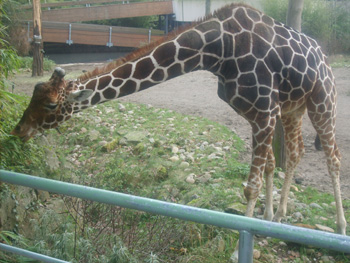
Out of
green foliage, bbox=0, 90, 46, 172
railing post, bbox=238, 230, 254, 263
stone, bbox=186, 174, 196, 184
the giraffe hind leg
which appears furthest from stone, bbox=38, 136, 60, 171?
railing post, bbox=238, 230, 254, 263

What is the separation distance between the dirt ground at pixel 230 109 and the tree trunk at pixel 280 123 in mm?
389

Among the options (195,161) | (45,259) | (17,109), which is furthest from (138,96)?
(45,259)

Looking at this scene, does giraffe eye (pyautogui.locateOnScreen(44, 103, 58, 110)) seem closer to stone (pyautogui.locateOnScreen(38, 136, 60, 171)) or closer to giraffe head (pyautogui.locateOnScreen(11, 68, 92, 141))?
giraffe head (pyautogui.locateOnScreen(11, 68, 92, 141))

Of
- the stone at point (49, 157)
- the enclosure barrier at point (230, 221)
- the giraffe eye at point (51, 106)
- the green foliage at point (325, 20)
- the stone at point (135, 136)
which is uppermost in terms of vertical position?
the green foliage at point (325, 20)

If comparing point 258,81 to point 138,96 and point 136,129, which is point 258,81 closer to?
point 136,129

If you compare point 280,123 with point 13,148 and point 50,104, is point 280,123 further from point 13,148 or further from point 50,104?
point 13,148

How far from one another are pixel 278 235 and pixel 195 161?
4.82 metres

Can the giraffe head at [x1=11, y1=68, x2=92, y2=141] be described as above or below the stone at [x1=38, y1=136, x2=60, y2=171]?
above

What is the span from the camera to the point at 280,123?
18.3 feet

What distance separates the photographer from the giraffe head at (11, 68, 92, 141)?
349 centimetres

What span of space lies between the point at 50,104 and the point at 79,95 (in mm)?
287

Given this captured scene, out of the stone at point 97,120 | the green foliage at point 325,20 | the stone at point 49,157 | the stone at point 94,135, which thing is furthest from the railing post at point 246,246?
the green foliage at point 325,20

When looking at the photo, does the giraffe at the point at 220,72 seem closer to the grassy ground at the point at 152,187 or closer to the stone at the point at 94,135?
the grassy ground at the point at 152,187

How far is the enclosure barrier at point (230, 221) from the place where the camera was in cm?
123
